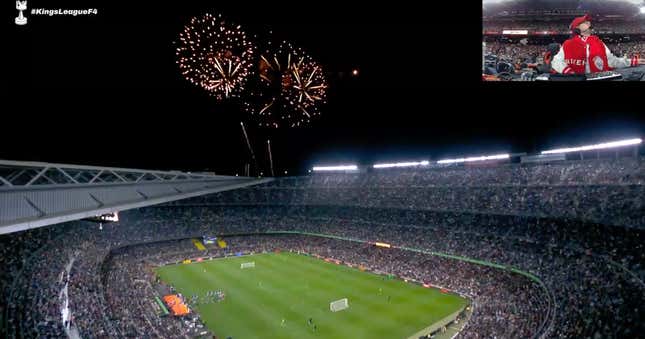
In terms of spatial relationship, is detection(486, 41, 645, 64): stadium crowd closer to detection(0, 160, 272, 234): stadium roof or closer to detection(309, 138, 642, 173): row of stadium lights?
detection(309, 138, 642, 173): row of stadium lights

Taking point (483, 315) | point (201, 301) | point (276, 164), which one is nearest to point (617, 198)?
point (483, 315)

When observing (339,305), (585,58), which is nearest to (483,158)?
(585,58)

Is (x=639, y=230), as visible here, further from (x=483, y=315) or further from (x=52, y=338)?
(x=52, y=338)

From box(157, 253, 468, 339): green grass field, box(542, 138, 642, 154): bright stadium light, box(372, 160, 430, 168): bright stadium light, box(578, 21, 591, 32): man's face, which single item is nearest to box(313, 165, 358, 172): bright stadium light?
box(372, 160, 430, 168): bright stadium light

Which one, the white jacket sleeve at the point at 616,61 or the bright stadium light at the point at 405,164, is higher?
the white jacket sleeve at the point at 616,61

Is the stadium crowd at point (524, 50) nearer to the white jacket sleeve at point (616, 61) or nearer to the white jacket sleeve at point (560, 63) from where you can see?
the white jacket sleeve at point (616, 61)

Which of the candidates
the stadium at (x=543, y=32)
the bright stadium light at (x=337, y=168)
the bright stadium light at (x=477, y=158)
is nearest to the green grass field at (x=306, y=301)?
the stadium at (x=543, y=32)
